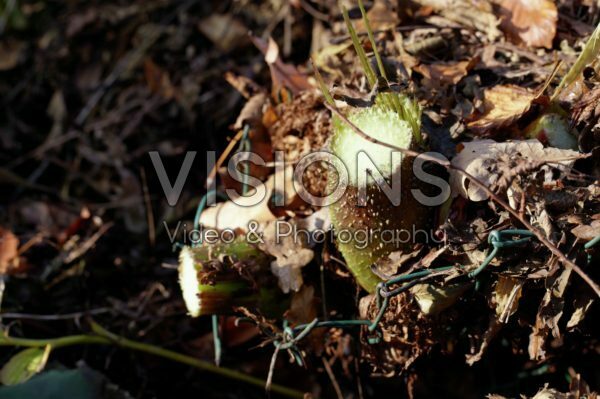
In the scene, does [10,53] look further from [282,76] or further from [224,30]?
[282,76]

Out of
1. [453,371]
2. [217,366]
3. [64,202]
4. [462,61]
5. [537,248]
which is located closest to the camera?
[537,248]

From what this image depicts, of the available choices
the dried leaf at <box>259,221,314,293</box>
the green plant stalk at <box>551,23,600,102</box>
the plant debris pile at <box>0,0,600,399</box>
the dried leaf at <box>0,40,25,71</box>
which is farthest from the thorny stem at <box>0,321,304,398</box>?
the dried leaf at <box>0,40,25,71</box>

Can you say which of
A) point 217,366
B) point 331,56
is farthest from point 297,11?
point 217,366

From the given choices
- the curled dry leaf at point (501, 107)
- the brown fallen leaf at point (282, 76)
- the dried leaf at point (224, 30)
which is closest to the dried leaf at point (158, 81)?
the dried leaf at point (224, 30)

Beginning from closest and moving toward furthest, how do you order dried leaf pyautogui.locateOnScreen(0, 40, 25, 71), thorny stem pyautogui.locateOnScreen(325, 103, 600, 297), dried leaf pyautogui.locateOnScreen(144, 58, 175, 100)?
thorny stem pyautogui.locateOnScreen(325, 103, 600, 297) → dried leaf pyautogui.locateOnScreen(144, 58, 175, 100) → dried leaf pyautogui.locateOnScreen(0, 40, 25, 71)

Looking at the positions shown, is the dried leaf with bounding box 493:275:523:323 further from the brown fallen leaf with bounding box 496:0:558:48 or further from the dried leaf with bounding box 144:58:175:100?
the dried leaf with bounding box 144:58:175:100

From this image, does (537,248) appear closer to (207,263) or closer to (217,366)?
(207,263)

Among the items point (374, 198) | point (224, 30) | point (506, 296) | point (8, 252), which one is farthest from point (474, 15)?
point (8, 252)
